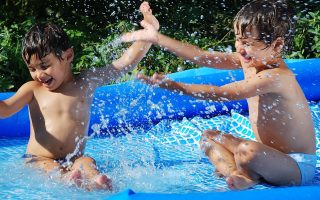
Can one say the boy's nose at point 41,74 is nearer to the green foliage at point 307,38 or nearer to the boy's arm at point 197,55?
the boy's arm at point 197,55

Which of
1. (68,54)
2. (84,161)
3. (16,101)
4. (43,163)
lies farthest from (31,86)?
(84,161)

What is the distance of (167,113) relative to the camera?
4.37 m

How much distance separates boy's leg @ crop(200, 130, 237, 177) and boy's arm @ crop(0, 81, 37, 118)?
0.93 metres

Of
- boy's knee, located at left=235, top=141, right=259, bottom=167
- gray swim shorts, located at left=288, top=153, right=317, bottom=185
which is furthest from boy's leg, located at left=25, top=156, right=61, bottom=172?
gray swim shorts, located at left=288, top=153, right=317, bottom=185

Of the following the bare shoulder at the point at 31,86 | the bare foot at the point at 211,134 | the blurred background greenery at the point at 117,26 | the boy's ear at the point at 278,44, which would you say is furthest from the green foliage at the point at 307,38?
the bare shoulder at the point at 31,86

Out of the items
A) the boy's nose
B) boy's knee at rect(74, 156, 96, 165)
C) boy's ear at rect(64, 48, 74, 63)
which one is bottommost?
boy's knee at rect(74, 156, 96, 165)

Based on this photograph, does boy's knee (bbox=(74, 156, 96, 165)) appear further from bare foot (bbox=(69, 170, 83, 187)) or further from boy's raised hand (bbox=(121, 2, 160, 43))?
boy's raised hand (bbox=(121, 2, 160, 43))

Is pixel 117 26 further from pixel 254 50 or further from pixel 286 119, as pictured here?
pixel 286 119

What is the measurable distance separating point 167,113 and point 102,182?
155cm

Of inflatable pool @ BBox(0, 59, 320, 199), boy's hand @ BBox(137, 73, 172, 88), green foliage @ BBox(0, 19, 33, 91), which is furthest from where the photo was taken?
green foliage @ BBox(0, 19, 33, 91)

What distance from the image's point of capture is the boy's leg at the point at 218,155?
3.10m

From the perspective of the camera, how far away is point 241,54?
120 inches

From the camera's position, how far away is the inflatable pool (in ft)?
13.1

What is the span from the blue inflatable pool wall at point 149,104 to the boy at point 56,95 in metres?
0.65
